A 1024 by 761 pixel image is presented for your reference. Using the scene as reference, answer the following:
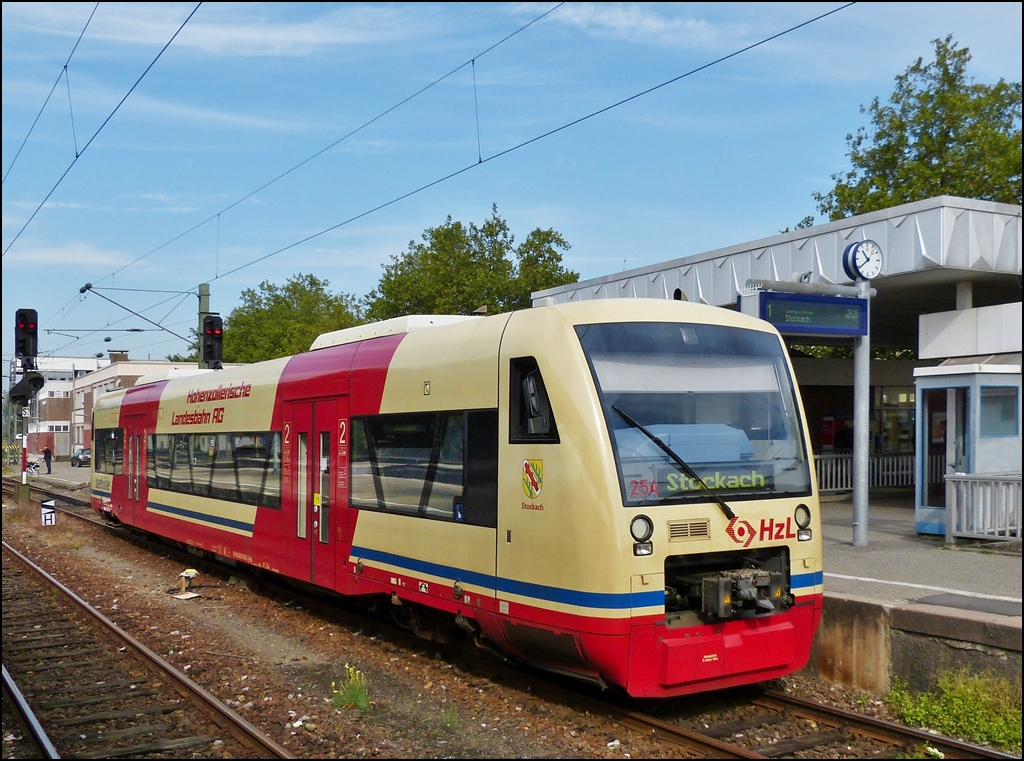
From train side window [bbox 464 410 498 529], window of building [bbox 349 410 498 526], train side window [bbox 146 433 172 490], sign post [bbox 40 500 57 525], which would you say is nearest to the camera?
train side window [bbox 464 410 498 529]

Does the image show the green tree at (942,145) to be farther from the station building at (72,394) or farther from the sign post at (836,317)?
the station building at (72,394)

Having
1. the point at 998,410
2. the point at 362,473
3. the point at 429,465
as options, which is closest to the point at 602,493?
the point at 429,465

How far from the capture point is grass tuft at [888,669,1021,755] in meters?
6.55

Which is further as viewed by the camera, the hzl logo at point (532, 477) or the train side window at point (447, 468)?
the train side window at point (447, 468)

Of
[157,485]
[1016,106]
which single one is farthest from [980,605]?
[1016,106]

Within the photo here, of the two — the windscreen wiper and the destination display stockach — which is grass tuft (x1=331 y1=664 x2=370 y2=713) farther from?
the destination display stockach

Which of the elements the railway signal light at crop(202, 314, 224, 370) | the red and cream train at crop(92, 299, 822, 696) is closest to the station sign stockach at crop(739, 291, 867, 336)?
the red and cream train at crop(92, 299, 822, 696)

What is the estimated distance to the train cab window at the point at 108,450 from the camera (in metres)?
19.5

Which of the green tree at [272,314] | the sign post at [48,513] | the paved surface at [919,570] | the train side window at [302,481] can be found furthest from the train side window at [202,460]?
the green tree at [272,314]

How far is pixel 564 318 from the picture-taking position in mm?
7066

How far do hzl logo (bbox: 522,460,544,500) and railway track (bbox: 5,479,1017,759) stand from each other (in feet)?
5.29

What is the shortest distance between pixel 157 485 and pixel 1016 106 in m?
37.9

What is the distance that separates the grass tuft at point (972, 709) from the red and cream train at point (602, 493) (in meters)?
0.87

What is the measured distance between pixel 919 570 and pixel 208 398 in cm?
984
